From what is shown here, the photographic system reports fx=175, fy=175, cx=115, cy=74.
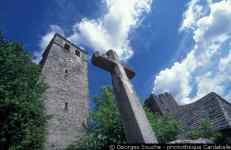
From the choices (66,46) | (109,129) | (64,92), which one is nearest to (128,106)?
(109,129)

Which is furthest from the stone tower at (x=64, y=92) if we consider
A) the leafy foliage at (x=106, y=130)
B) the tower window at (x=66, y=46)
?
the leafy foliage at (x=106, y=130)

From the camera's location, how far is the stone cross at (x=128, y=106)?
2618mm

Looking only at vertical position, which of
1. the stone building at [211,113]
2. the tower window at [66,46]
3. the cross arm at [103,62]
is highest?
the tower window at [66,46]

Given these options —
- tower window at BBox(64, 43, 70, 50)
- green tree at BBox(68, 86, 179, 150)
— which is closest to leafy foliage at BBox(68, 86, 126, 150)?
green tree at BBox(68, 86, 179, 150)

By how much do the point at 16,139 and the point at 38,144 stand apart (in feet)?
4.12

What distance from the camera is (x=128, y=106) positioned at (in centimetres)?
293

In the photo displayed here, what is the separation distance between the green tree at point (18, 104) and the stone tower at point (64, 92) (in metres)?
4.20

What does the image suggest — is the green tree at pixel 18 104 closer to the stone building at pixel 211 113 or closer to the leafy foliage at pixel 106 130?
the leafy foliage at pixel 106 130

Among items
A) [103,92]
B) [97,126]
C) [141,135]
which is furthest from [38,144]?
[141,135]

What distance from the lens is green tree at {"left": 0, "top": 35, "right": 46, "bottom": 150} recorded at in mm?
7945

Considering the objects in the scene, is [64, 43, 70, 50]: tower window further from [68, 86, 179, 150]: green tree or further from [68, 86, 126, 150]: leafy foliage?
[68, 86, 126, 150]: leafy foliage

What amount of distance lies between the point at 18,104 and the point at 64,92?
9.70m

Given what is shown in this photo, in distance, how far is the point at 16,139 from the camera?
8.01m

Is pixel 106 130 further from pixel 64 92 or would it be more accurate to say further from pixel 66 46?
pixel 66 46
